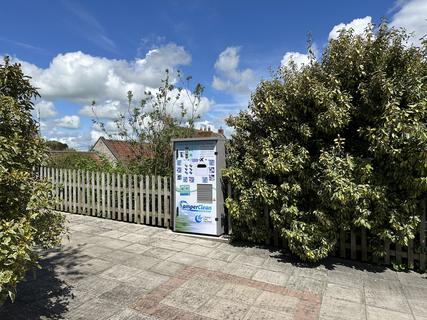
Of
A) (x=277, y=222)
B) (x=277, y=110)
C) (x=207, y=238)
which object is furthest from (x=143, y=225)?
(x=277, y=110)

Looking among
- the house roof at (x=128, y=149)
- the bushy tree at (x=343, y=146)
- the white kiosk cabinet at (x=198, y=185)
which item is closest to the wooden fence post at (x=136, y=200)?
the house roof at (x=128, y=149)

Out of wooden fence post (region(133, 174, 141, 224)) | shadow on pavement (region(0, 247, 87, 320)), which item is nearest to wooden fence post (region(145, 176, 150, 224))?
wooden fence post (region(133, 174, 141, 224))

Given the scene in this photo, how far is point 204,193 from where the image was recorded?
20.0 ft

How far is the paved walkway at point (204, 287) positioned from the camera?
A: 3354mm

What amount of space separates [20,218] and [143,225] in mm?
4649

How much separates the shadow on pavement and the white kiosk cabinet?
7.15 feet

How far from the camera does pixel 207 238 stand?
6078 millimetres

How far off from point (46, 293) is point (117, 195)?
395cm

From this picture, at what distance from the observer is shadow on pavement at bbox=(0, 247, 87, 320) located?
323 cm

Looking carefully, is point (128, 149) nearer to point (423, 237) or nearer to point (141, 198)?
point (141, 198)

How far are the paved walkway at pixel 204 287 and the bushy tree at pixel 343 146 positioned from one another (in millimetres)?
537

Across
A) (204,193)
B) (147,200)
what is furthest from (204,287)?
(147,200)

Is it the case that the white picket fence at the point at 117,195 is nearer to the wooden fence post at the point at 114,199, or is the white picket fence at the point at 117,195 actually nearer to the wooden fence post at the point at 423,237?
the wooden fence post at the point at 114,199

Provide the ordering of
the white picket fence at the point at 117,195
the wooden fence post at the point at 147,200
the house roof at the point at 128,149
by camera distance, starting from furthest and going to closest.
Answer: the house roof at the point at 128,149, the wooden fence post at the point at 147,200, the white picket fence at the point at 117,195
